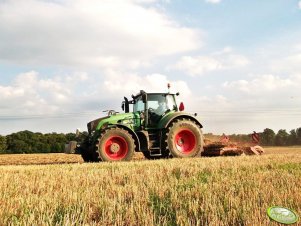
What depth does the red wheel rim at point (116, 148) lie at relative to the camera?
11232 mm

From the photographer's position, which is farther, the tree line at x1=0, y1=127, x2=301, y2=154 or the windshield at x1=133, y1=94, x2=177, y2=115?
the tree line at x1=0, y1=127, x2=301, y2=154

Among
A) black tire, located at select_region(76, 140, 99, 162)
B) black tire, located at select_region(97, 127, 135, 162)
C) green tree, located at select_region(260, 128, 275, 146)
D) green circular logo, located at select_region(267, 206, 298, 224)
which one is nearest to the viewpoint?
green circular logo, located at select_region(267, 206, 298, 224)

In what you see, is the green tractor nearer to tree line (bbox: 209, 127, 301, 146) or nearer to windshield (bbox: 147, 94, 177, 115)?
windshield (bbox: 147, 94, 177, 115)

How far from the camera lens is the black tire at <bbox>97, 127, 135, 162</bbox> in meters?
11.1

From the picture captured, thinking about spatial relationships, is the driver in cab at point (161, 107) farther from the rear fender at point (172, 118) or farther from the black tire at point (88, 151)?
the black tire at point (88, 151)

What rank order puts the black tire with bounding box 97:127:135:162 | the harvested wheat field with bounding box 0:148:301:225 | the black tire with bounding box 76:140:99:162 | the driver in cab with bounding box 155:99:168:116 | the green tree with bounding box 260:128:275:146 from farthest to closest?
the green tree with bounding box 260:128:275:146 < the driver in cab with bounding box 155:99:168:116 < the black tire with bounding box 76:140:99:162 < the black tire with bounding box 97:127:135:162 < the harvested wheat field with bounding box 0:148:301:225

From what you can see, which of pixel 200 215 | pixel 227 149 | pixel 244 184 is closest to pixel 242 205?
pixel 200 215

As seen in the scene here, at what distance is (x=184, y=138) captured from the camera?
12.2m

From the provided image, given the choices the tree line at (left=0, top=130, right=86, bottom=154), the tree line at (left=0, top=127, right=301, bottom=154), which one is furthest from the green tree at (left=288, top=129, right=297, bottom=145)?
the tree line at (left=0, top=130, right=86, bottom=154)

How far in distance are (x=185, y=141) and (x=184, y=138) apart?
10 cm

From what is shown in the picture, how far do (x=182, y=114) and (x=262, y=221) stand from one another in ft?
29.2

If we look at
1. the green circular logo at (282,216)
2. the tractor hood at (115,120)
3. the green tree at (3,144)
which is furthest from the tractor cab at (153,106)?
the green tree at (3,144)

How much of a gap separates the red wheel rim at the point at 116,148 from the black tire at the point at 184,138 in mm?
1271

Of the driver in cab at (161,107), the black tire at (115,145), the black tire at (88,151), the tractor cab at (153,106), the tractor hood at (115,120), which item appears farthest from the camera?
the driver in cab at (161,107)
